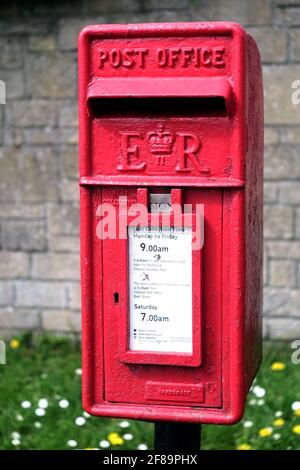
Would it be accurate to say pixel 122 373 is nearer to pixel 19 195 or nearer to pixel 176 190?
pixel 176 190

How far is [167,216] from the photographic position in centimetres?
222

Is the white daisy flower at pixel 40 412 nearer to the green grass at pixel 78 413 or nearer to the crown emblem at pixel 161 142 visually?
the green grass at pixel 78 413

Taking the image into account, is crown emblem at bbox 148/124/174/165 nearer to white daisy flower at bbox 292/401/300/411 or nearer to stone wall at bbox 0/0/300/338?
white daisy flower at bbox 292/401/300/411

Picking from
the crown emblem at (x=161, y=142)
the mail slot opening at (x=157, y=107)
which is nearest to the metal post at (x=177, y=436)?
the crown emblem at (x=161, y=142)

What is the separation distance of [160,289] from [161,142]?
412 millimetres

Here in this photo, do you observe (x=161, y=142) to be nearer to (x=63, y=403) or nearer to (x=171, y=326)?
(x=171, y=326)

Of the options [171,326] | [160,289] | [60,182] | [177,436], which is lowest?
[177,436]

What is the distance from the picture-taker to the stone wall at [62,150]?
4.41m

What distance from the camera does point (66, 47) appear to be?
4.62m

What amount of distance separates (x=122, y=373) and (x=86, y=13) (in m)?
2.79

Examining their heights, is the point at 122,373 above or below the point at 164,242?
below

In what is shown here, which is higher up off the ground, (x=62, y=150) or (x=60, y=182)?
(x=62, y=150)

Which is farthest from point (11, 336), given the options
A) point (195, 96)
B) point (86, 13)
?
point (195, 96)

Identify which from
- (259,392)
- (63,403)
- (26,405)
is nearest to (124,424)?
(63,403)
